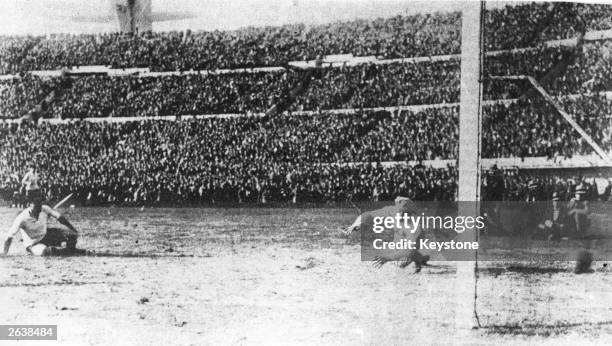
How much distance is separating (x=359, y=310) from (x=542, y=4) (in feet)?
9.69

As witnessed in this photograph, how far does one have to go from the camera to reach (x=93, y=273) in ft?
17.4

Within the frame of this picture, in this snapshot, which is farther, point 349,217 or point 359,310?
point 349,217

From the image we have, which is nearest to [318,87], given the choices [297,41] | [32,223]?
[297,41]

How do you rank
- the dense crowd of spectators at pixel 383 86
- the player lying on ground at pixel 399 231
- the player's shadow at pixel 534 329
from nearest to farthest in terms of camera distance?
1. the player's shadow at pixel 534 329
2. the player lying on ground at pixel 399 231
3. the dense crowd of spectators at pixel 383 86

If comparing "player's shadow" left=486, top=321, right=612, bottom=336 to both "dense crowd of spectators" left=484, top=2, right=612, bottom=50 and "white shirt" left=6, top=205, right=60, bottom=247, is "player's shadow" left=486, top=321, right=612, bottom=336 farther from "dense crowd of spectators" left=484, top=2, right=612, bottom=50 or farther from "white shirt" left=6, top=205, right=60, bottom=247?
"white shirt" left=6, top=205, right=60, bottom=247

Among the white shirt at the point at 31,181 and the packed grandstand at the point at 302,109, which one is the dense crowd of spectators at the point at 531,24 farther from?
the white shirt at the point at 31,181

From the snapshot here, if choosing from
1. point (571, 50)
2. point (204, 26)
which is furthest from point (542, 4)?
point (204, 26)

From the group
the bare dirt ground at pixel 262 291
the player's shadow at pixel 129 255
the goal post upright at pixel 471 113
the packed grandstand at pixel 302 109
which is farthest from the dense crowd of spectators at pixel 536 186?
the player's shadow at pixel 129 255

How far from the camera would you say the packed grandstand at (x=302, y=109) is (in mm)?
5449

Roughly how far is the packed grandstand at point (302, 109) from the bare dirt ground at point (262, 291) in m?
0.34

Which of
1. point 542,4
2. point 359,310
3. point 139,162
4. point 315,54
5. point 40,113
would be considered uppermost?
point 542,4

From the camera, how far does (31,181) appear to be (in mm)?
5480

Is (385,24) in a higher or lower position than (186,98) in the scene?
higher

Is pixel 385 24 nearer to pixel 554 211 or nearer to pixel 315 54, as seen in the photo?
pixel 315 54
